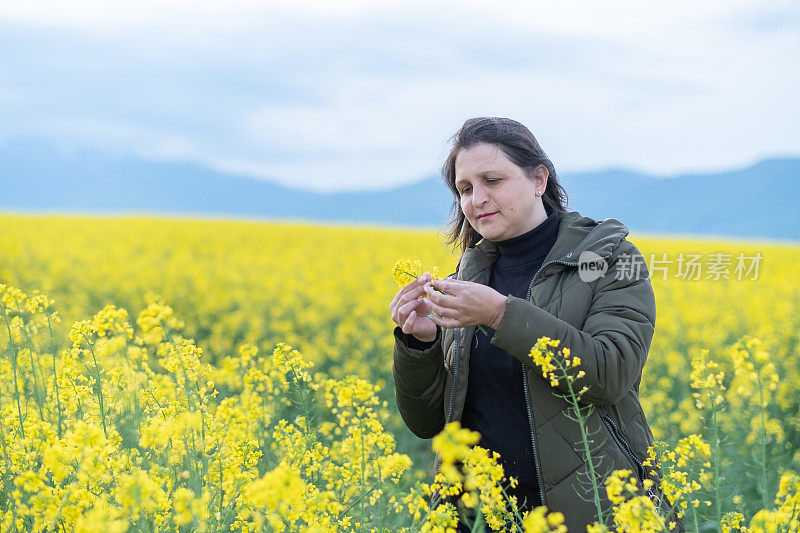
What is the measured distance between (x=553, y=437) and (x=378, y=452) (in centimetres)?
65

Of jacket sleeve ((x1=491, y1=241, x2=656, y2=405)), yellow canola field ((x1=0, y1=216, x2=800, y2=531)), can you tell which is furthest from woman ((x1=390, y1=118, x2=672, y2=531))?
yellow canola field ((x1=0, y1=216, x2=800, y2=531))

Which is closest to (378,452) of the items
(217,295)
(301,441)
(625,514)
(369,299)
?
(301,441)

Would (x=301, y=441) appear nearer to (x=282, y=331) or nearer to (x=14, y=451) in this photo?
(x=14, y=451)

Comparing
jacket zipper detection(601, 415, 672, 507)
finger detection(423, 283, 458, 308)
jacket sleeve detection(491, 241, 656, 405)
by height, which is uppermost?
finger detection(423, 283, 458, 308)

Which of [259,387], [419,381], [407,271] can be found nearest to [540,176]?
[407,271]

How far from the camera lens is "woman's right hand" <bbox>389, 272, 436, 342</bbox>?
2.38 metres

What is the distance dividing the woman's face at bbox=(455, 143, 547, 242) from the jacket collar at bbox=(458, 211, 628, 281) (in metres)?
0.15

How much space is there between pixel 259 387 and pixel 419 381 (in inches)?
29.4

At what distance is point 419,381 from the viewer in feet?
8.50

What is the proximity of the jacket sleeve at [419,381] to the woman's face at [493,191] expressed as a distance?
1.37ft

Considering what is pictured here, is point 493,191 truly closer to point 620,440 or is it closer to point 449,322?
point 449,322

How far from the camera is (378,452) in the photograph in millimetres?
2637

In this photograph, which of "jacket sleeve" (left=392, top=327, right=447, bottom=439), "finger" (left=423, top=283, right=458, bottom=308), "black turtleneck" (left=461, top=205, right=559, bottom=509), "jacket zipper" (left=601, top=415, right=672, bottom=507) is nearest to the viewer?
"finger" (left=423, top=283, right=458, bottom=308)

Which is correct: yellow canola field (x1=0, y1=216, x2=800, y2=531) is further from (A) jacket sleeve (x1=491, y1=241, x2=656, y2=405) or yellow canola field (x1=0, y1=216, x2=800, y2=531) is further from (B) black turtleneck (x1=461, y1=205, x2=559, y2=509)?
(B) black turtleneck (x1=461, y1=205, x2=559, y2=509)
